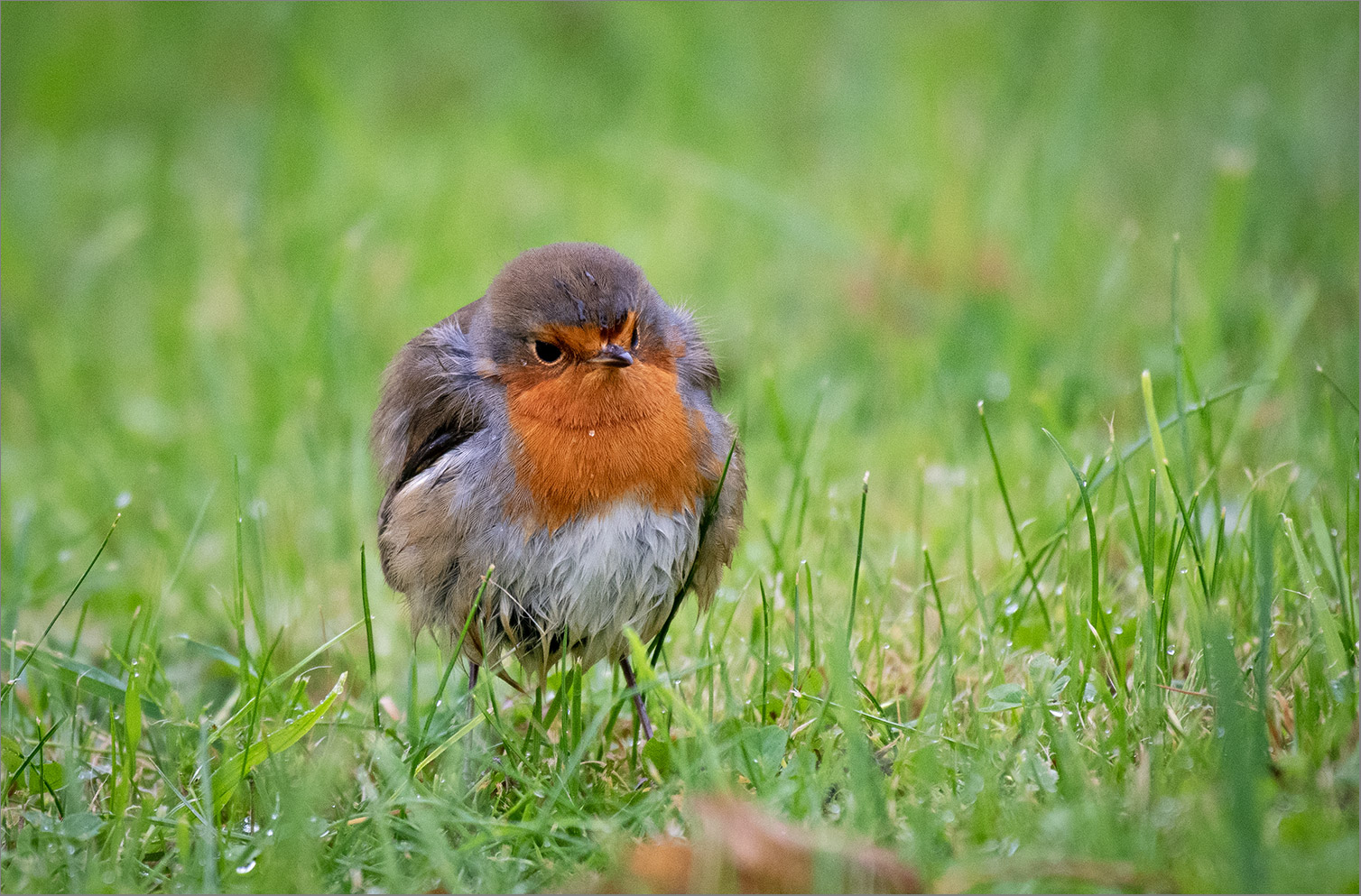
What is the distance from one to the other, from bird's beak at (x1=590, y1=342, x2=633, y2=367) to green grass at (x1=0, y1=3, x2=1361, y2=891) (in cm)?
→ 54

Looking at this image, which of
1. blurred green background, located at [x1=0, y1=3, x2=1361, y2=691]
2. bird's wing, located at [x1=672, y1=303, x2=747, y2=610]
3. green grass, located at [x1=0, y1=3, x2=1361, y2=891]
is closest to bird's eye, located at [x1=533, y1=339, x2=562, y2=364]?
bird's wing, located at [x1=672, y1=303, x2=747, y2=610]

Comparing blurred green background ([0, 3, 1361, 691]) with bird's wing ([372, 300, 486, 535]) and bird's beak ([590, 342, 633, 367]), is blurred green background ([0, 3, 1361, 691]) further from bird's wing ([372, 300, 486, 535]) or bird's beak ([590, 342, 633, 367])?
bird's beak ([590, 342, 633, 367])

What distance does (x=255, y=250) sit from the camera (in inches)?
226

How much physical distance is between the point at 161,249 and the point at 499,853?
4.58 m

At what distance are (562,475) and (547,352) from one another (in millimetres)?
277

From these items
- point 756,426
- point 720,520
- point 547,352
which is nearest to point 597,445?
point 547,352

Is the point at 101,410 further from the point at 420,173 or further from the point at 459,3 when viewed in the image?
the point at 459,3

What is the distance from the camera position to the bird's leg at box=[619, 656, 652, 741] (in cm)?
273

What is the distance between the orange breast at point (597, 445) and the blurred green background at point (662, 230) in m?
0.68

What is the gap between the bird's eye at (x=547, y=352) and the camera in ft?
8.79

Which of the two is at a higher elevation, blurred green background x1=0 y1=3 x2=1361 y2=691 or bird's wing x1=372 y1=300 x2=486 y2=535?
blurred green background x1=0 y1=3 x2=1361 y2=691

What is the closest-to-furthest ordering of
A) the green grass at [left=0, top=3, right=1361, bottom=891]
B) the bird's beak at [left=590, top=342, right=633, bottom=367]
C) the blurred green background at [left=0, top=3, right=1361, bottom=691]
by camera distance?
the green grass at [left=0, top=3, right=1361, bottom=891], the bird's beak at [left=590, top=342, right=633, bottom=367], the blurred green background at [left=0, top=3, right=1361, bottom=691]

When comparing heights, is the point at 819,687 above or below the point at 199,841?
above

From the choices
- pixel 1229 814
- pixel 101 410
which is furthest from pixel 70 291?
pixel 1229 814
